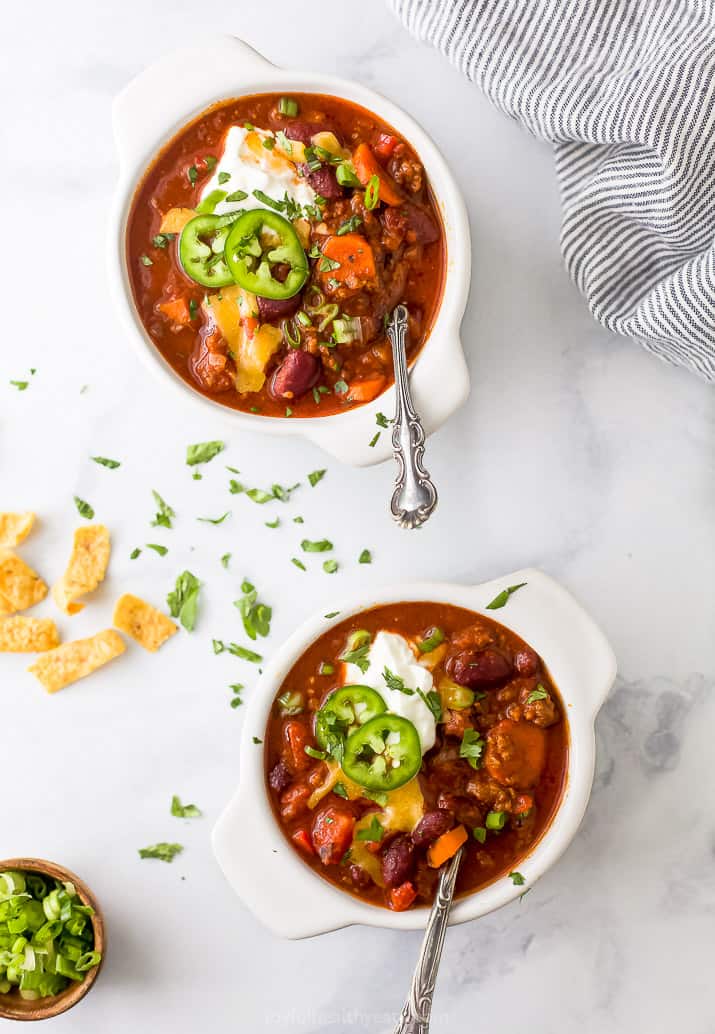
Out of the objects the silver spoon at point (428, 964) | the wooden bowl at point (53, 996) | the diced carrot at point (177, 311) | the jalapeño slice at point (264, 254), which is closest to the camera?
the jalapeño slice at point (264, 254)

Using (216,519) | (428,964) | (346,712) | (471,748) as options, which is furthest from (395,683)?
(216,519)

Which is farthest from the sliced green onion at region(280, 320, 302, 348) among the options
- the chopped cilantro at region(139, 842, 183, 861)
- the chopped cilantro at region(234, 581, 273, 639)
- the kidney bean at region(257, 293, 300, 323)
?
the chopped cilantro at region(139, 842, 183, 861)

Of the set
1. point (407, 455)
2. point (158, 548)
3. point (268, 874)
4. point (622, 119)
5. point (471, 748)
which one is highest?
point (622, 119)

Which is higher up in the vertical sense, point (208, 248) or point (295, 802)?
point (208, 248)

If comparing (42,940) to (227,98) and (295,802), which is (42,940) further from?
(227,98)

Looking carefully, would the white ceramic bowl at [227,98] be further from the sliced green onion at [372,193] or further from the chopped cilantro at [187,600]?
the chopped cilantro at [187,600]

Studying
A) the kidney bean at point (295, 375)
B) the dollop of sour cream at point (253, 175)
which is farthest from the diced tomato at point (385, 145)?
the kidney bean at point (295, 375)

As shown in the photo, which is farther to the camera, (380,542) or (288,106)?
(380,542)
